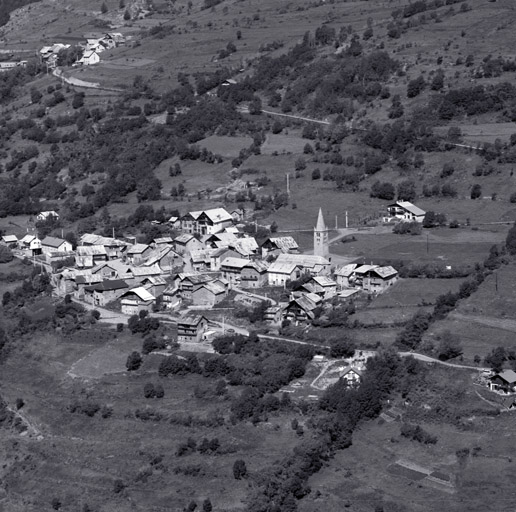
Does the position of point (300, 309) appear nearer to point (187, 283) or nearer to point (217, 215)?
point (187, 283)

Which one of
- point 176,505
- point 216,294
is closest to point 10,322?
point 216,294

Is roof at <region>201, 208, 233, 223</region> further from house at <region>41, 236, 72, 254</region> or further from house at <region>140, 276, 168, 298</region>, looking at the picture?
house at <region>140, 276, 168, 298</region>

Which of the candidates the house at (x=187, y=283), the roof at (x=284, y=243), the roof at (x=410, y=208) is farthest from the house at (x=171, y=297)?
the roof at (x=410, y=208)

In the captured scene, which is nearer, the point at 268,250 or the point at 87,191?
the point at 268,250

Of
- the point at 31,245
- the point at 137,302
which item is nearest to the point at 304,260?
the point at 137,302

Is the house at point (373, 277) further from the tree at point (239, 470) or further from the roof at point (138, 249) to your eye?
the tree at point (239, 470)

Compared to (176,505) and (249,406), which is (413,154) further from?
(176,505)

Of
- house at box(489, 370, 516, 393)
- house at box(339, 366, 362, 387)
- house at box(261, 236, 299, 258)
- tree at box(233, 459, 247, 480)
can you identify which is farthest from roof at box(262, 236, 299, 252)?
tree at box(233, 459, 247, 480)
